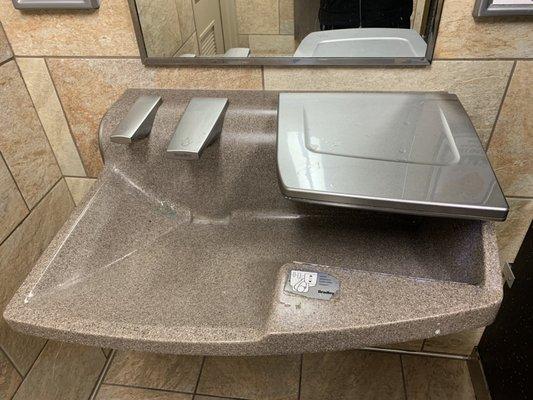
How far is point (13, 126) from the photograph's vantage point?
0.84 metres

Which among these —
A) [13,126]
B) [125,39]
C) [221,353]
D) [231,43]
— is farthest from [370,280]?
[13,126]

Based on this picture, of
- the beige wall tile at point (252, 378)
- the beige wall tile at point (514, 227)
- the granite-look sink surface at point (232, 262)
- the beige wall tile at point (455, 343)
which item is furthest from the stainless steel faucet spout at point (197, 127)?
the beige wall tile at point (455, 343)

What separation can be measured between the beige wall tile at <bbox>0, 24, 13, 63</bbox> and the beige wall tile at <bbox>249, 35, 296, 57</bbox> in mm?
502

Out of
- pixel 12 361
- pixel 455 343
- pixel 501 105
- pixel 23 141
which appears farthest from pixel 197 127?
pixel 455 343

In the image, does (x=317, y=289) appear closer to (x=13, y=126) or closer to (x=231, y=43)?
(x=231, y=43)

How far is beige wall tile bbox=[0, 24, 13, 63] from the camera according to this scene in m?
0.79

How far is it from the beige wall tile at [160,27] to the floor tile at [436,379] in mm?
1115

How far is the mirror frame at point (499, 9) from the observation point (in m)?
0.65

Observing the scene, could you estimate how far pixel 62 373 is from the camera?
3.41 feet

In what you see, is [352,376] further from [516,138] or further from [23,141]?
[23,141]

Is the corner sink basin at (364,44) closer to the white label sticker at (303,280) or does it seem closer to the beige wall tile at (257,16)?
the beige wall tile at (257,16)

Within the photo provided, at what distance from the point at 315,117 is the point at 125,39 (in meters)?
0.42

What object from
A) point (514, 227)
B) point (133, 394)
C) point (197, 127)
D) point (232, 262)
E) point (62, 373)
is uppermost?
point (197, 127)

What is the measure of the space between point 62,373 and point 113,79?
77 centimetres
